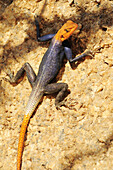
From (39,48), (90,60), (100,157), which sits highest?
(39,48)

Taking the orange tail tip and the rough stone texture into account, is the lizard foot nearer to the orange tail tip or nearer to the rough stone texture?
the rough stone texture

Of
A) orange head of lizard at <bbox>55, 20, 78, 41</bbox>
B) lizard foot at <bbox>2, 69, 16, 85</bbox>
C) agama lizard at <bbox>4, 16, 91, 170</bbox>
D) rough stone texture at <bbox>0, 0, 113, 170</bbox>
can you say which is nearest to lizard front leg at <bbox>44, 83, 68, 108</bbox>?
agama lizard at <bbox>4, 16, 91, 170</bbox>

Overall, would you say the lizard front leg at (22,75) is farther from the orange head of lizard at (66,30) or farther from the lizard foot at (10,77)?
the orange head of lizard at (66,30)

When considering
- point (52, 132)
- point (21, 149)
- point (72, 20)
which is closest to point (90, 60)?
point (72, 20)

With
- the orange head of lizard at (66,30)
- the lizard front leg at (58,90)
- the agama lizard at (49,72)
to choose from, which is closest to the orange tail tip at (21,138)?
the agama lizard at (49,72)

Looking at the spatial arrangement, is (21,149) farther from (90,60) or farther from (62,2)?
(62,2)

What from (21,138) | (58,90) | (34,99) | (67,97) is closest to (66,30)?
(58,90)
